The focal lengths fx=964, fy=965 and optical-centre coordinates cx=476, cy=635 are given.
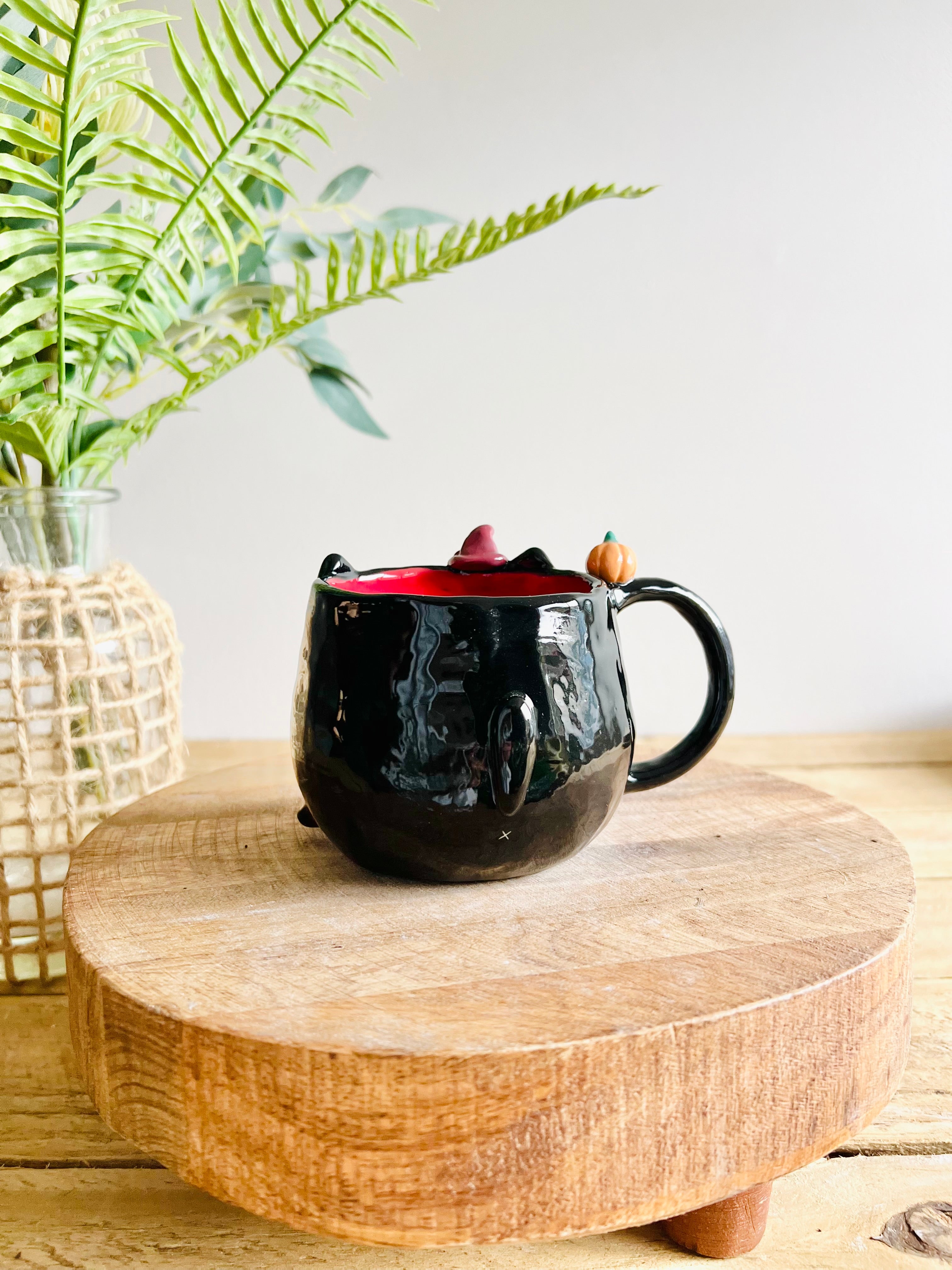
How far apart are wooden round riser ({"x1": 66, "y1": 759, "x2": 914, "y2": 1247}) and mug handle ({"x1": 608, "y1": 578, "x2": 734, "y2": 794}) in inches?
3.5

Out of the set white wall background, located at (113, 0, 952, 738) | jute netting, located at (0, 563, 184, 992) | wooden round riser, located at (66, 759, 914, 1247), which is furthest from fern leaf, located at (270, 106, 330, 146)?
white wall background, located at (113, 0, 952, 738)

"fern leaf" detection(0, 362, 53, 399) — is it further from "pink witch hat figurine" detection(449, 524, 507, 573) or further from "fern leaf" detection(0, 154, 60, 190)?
"pink witch hat figurine" detection(449, 524, 507, 573)

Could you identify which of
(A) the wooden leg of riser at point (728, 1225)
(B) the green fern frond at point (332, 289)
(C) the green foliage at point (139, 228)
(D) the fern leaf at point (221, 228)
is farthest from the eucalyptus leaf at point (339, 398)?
(A) the wooden leg of riser at point (728, 1225)

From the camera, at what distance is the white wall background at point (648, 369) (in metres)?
1.13

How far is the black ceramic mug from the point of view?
1.40ft

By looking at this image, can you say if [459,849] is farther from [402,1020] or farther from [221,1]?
[221,1]

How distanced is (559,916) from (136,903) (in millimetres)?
193

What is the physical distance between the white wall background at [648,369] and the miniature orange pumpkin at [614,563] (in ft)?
2.23

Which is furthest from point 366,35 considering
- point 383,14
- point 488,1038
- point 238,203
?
point 488,1038

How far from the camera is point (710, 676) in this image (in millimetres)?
538

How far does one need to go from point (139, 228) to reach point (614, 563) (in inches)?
14.1

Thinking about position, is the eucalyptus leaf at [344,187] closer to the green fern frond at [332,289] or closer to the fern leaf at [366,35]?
the green fern frond at [332,289]

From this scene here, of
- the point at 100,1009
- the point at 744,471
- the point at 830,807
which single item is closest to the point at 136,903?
the point at 100,1009

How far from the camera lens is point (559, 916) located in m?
0.43
